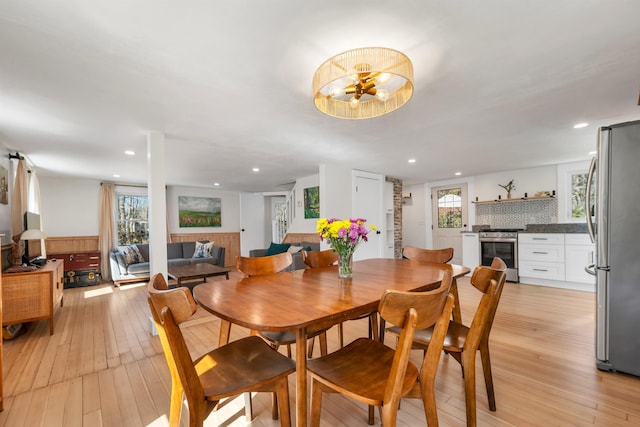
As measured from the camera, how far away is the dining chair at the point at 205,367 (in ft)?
3.07

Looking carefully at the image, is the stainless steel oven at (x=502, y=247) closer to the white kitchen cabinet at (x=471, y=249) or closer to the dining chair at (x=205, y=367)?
the white kitchen cabinet at (x=471, y=249)

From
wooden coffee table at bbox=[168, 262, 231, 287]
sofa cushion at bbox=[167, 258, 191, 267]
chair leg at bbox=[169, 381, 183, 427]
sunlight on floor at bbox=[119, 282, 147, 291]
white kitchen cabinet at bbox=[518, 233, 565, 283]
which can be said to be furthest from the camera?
sofa cushion at bbox=[167, 258, 191, 267]

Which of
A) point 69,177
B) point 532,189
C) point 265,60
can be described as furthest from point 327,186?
point 69,177

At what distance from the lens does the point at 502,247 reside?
5.06 metres

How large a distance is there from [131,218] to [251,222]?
9.70 ft

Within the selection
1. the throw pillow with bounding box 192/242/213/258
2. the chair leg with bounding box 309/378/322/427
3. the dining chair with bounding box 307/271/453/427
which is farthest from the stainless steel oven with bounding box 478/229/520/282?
the throw pillow with bounding box 192/242/213/258

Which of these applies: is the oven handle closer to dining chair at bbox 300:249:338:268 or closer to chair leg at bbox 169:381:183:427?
dining chair at bbox 300:249:338:268

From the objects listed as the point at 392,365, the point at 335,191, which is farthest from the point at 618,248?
the point at 335,191

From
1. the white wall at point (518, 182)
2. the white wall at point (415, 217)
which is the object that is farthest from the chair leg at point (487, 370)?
the white wall at point (415, 217)

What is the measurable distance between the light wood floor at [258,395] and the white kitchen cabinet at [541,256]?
1397 millimetres

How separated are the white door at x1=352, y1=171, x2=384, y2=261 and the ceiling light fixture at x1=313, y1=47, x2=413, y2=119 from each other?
3066 millimetres

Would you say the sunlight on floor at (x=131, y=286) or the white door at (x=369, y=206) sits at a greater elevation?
the white door at (x=369, y=206)

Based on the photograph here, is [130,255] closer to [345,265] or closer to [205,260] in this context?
[205,260]

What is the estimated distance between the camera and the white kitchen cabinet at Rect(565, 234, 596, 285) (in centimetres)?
423
